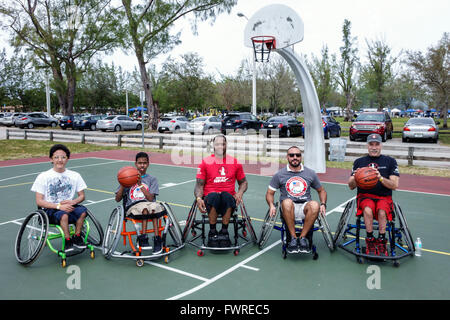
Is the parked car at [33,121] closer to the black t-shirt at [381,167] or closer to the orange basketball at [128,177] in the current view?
the orange basketball at [128,177]

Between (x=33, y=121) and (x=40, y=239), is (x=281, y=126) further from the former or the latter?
(x=33, y=121)

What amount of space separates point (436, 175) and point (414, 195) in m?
3.46

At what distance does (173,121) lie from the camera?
30.8 m

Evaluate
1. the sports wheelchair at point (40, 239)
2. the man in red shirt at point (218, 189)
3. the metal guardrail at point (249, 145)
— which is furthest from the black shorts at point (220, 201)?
the metal guardrail at point (249, 145)

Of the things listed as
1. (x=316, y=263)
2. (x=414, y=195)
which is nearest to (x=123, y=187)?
(x=316, y=263)

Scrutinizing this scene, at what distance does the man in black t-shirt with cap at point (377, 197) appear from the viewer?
5.01m

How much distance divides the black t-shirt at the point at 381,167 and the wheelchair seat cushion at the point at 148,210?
2.80m

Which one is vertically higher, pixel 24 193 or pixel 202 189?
pixel 202 189

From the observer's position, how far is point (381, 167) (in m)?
5.35

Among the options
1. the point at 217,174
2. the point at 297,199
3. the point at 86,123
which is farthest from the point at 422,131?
the point at 86,123

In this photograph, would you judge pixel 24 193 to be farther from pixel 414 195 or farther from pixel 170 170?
pixel 414 195

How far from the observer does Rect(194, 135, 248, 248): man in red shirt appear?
5.30 meters

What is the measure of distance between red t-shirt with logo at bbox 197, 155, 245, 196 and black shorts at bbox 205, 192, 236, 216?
0.31m
